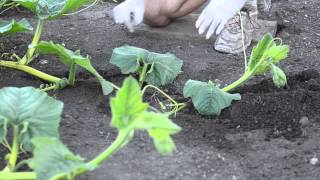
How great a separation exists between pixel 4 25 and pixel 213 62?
2.42 ft

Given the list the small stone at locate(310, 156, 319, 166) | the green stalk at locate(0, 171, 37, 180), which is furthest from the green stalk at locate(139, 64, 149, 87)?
the green stalk at locate(0, 171, 37, 180)

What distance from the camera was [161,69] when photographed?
194cm

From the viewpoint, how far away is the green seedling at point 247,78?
1.76 meters

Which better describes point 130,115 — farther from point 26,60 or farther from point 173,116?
point 26,60

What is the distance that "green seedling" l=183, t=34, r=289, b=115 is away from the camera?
1761 millimetres

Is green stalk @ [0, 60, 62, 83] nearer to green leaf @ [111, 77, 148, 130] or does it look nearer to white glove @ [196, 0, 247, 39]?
white glove @ [196, 0, 247, 39]

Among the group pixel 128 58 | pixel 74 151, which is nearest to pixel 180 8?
pixel 128 58

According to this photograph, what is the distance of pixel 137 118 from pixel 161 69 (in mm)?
772

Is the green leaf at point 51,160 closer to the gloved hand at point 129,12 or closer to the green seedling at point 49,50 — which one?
the green seedling at point 49,50

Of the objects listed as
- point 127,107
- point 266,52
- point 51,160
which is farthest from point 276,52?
point 51,160

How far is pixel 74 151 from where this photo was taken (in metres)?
1.57

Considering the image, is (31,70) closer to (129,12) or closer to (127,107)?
(129,12)

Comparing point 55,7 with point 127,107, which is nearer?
point 127,107

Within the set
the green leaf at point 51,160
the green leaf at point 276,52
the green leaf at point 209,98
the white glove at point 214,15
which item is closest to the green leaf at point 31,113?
the green leaf at point 51,160
